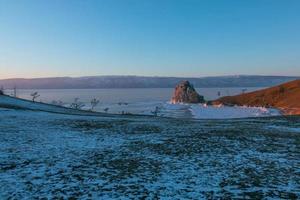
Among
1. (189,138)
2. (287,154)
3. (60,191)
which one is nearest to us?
(60,191)

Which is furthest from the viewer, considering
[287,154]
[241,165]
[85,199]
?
[287,154]

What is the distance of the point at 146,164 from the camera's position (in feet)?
55.7

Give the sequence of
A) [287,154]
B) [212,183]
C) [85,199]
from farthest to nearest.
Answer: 1. [287,154]
2. [212,183]
3. [85,199]

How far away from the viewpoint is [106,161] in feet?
57.5

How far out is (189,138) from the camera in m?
24.9

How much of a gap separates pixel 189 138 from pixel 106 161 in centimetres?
895

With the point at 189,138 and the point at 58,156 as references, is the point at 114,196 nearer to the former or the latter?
the point at 58,156

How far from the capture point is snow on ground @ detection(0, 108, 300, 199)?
13.1m

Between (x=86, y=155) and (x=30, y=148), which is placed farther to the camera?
(x=30, y=148)

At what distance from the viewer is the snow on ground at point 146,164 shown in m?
13.1

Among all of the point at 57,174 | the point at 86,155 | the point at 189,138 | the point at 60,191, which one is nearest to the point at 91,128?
the point at 189,138

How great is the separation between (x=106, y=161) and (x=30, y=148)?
17.9 ft

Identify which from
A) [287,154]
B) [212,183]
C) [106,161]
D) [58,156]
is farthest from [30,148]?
[287,154]

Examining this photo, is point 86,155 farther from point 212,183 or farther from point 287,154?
point 287,154
